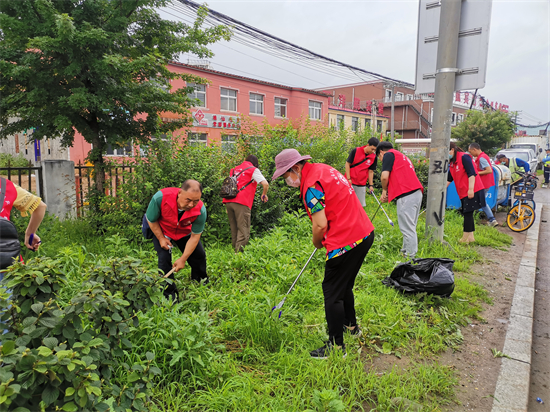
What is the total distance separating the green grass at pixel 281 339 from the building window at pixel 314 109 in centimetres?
2818

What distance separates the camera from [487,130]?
27.0m

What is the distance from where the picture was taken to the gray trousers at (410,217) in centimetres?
519

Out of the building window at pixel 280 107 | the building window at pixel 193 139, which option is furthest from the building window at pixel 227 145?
the building window at pixel 280 107

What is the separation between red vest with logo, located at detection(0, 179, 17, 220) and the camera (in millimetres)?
2566

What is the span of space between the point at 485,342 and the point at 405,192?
228 cm

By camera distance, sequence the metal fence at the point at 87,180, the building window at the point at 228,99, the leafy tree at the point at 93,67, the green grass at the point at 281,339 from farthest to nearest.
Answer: the building window at the point at 228,99 < the metal fence at the point at 87,180 < the leafy tree at the point at 93,67 < the green grass at the point at 281,339

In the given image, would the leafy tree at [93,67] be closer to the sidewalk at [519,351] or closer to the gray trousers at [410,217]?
the gray trousers at [410,217]

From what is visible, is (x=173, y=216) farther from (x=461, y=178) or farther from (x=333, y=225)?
(x=461, y=178)

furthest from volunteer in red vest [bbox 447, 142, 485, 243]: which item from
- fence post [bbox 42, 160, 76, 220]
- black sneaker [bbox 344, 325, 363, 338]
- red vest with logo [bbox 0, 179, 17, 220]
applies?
fence post [bbox 42, 160, 76, 220]

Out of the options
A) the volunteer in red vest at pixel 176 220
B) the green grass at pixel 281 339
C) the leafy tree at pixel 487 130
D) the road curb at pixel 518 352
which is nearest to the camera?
the green grass at pixel 281 339

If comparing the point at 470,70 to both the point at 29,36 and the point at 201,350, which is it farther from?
the point at 29,36

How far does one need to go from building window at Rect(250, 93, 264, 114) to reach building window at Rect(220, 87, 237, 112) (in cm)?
177

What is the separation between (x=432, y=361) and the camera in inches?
120

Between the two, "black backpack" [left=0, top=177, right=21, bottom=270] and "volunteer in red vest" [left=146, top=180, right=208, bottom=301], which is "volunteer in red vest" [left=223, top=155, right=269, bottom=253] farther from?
"black backpack" [left=0, top=177, right=21, bottom=270]
